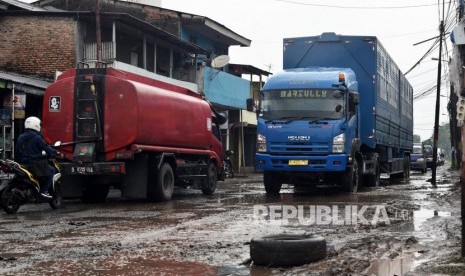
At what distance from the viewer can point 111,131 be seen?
1373cm

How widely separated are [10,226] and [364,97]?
1155cm

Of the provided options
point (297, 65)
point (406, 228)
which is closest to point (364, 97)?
point (297, 65)

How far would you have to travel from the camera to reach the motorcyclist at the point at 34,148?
1230 cm

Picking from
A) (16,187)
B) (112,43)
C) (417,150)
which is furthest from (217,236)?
(417,150)

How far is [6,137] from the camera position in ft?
60.2

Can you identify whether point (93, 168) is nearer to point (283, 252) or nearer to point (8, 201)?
point (8, 201)

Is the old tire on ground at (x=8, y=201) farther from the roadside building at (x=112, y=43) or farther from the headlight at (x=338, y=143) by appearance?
the headlight at (x=338, y=143)

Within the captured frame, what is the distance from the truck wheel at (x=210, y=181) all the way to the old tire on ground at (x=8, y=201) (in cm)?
637

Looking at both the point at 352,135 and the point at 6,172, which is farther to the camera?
the point at 352,135

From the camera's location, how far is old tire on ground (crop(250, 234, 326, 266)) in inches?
247

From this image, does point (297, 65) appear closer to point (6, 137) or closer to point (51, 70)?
point (6, 137)

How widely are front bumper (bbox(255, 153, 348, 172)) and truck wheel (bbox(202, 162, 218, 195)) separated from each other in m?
2.05

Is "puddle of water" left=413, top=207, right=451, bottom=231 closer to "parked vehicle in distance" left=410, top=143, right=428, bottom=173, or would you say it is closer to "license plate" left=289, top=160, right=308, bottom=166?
"license plate" left=289, top=160, right=308, bottom=166

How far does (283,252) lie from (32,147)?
7493mm
